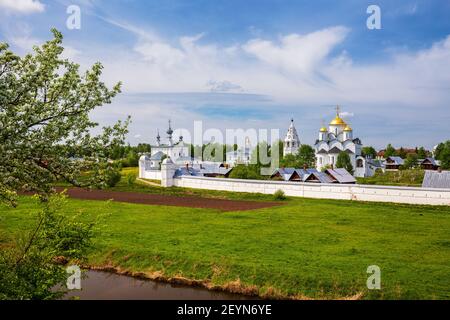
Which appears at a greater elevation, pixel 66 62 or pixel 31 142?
pixel 66 62

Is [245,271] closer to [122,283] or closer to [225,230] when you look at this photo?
[122,283]

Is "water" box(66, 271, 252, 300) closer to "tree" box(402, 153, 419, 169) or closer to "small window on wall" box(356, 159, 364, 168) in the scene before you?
Answer: "small window on wall" box(356, 159, 364, 168)

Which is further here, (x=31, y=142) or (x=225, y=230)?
(x=225, y=230)

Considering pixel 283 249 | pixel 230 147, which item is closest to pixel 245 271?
pixel 283 249

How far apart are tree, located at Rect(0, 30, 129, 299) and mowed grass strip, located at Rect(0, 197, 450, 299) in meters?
2.79

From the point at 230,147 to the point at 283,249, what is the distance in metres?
92.0

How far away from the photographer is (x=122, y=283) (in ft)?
53.1

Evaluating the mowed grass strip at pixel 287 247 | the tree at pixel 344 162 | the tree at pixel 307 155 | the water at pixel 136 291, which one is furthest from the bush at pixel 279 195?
the tree at pixel 307 155

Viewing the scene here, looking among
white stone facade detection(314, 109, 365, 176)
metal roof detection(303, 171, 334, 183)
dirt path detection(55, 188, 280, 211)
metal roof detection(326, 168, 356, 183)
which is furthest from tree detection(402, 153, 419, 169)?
dirt path detection(55, 188, 280, 211)

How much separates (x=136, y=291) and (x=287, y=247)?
683 centimetres

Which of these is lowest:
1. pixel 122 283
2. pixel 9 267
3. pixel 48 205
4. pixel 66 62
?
pixel 122 283

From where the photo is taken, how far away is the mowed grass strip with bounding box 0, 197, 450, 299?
14445mm

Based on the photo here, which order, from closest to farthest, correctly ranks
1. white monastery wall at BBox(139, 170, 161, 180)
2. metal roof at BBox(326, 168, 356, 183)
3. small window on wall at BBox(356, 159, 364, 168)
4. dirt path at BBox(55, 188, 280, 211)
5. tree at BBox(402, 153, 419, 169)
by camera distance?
dirt path at BBox(55, 188, 280, 211)
metal roof at BBox(326, 168, 356, 183)
white monastery wall at BBox(139, 170, 161, 180)
small window on wall at BBox(356, 159, 364, 168)
tree at BBox(402, 153, 419, 169)

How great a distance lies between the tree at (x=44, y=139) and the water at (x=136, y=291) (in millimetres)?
5032
